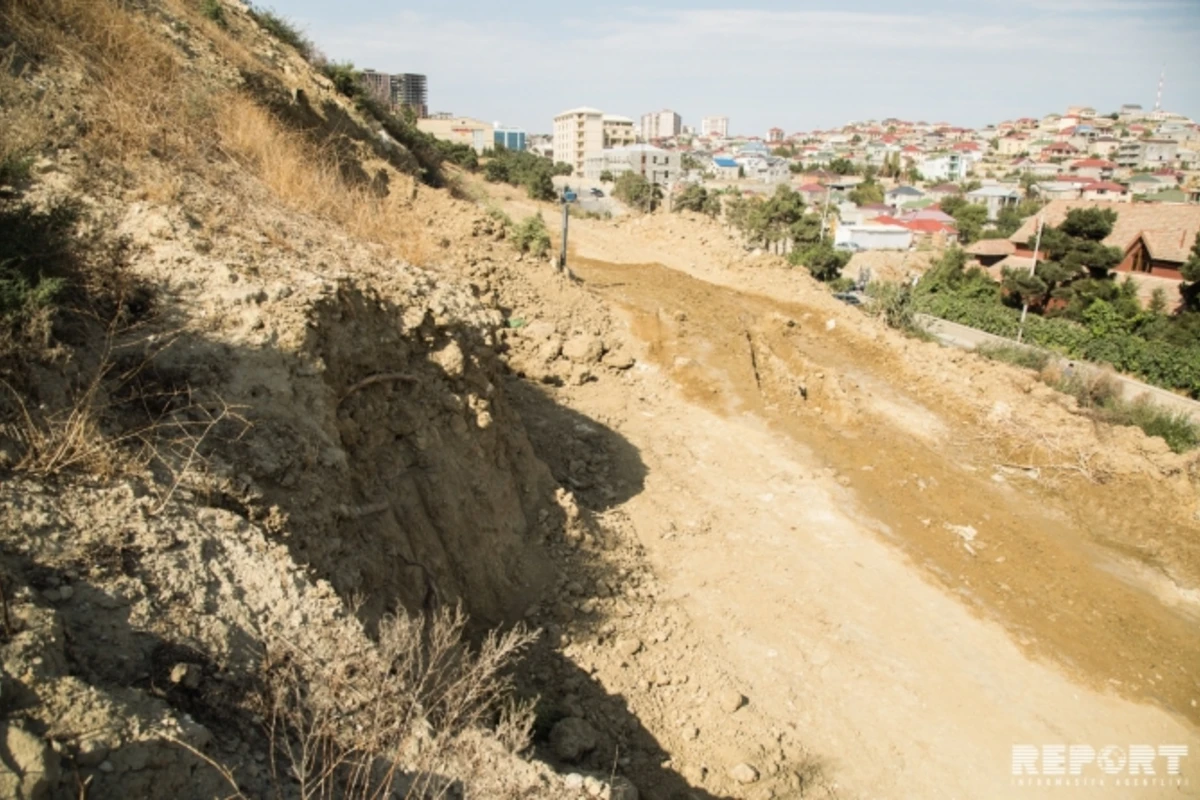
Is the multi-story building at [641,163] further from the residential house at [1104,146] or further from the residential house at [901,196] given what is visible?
the residential house at [1104,146]

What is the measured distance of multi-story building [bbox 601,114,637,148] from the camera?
122000mm

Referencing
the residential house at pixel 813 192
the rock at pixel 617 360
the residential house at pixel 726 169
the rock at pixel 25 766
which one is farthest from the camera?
the residential house at pixel 726 169

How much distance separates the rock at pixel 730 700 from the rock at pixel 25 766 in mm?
5075

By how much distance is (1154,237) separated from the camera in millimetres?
32406

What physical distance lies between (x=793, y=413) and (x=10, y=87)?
409 inches

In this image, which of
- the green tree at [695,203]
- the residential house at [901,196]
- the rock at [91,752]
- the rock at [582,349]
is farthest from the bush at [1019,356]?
the residential house at [901,196]

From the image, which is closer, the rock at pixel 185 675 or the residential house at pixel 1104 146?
the rock at pixel 185 675

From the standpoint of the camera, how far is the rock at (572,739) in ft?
17.3

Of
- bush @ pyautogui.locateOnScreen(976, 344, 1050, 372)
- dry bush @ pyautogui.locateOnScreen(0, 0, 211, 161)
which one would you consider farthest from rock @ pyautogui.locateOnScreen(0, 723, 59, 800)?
bush @ pyautogui.locateOnScreen(976, 344, 1050, 372)

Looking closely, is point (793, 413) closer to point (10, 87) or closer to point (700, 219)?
point (10, 87)

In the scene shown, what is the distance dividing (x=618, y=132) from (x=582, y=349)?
4708 inches

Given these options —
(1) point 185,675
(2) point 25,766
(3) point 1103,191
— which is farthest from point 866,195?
(2) point 25,766

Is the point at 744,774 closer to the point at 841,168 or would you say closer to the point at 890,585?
the point at 890,585

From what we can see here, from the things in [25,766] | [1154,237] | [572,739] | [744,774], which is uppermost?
[1154,237]
